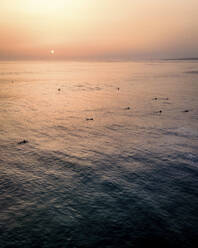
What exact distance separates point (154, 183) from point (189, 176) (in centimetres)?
545

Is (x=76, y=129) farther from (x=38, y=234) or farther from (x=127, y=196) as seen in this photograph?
(x=38, y=234)

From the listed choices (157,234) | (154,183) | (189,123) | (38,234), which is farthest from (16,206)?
(189,123)

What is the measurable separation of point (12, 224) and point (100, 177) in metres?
13.5

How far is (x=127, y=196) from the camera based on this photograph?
93.5 ft

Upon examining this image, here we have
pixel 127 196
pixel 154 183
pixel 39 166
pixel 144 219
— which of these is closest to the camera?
pixel 144 219

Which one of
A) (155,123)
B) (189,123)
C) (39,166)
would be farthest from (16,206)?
(189,123)

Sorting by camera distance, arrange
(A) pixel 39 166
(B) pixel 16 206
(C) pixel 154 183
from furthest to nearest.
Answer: (A) pixel 39 166, (C) pixel 154 183, (B) pixel 16 206

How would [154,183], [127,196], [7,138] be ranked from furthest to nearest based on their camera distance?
[7,138]
[154,183]
[127,196]

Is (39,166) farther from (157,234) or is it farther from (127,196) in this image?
(157,234)

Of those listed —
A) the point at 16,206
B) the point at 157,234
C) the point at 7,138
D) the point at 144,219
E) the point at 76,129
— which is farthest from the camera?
the point at 76,129

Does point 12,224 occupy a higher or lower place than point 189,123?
lower

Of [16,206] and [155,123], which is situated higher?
[155,123]

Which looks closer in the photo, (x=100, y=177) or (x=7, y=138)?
(x=100, y=177)

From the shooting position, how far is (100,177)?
33125 mm
